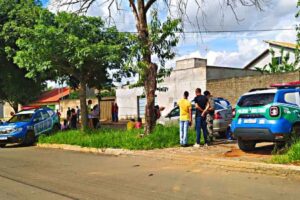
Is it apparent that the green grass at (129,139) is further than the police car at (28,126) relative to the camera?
No

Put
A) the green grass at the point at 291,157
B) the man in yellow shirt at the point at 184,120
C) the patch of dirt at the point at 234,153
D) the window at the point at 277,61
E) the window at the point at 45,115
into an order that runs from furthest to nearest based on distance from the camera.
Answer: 1. the window at the point at 277,61
2. the window at the point at 45,115
3. the man in yellow shirt at the point at 184,120
4. the patch of dirt at the point at 234,153
5. the green grass at the point at 291,157

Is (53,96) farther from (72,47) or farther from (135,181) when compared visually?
(135,181)

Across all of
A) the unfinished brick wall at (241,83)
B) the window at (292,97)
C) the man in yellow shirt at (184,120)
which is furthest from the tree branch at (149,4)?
the unfinished brick wall at (241,83)

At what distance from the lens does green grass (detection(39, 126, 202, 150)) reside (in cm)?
A: 1422

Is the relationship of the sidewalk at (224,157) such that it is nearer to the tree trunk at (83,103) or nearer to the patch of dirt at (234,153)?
the patch of dirt at (234,153)

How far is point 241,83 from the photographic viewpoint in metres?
23.6

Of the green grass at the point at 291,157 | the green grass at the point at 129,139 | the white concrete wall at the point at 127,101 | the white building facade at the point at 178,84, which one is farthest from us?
the white concrete wall at the point at 127,101

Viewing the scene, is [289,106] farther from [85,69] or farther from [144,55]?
[85,69]

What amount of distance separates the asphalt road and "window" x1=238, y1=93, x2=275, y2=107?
210cm

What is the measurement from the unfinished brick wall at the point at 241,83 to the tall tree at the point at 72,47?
7880mm

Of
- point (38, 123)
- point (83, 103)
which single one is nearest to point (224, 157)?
point (83, 103)

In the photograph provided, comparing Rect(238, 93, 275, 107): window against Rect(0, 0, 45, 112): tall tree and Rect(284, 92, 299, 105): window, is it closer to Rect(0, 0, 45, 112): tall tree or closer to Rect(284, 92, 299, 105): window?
Rect(284, 92, 299, 105): window

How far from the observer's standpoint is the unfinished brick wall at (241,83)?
2147cm

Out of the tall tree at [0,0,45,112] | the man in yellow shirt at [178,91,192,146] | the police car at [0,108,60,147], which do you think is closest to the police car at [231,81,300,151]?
the man in yellow shirt at [178,91,192,146]
